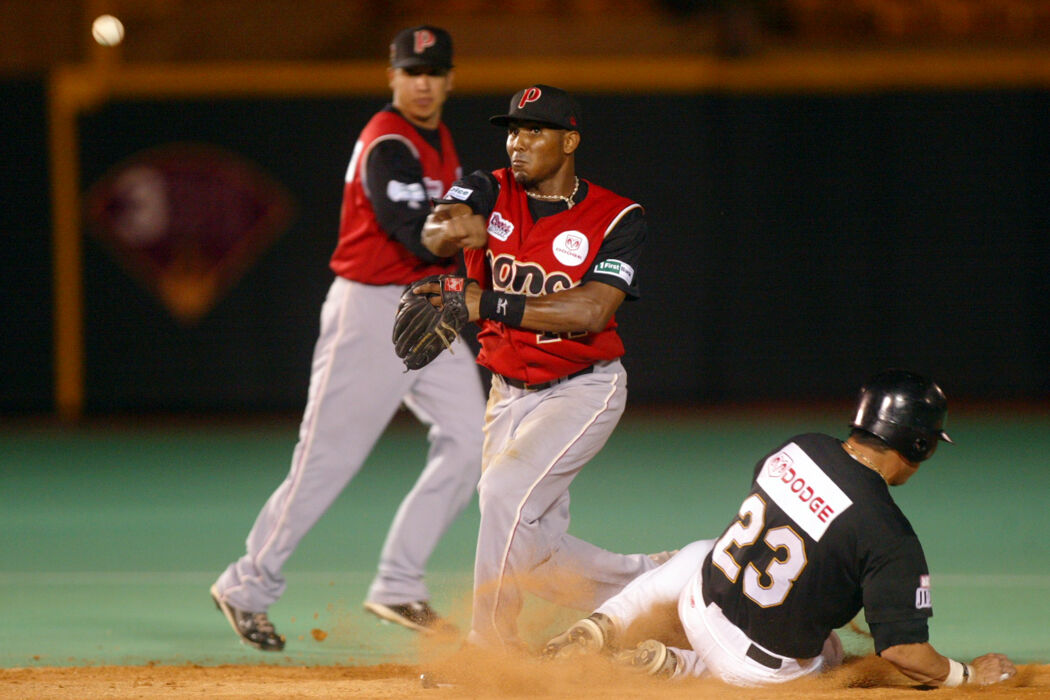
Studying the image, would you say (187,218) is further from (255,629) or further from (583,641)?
(583,641)

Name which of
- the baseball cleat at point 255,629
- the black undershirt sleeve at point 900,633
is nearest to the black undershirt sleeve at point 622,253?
the black undershirt sleeve at point 900,633

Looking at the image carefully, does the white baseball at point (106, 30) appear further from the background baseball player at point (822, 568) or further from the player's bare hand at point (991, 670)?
the player's bare hand at point (991, 670)

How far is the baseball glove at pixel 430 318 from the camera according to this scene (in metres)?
4.52

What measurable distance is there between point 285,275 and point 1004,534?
7.83 meters

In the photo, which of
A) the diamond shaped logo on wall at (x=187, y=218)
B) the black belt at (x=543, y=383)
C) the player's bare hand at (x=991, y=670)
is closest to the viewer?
the player's bare hand at (x=991, y=670)

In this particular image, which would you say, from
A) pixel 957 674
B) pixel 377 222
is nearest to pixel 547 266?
pixel 377 222

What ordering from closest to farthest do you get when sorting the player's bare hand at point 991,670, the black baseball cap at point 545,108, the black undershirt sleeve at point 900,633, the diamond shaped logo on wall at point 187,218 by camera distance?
the black undershirt sleeve at point 900,633 → the player's bare hand at point 991,670 → the black baseball cap at point 545,108 → the diamond shaped logo on wall at point 187,218

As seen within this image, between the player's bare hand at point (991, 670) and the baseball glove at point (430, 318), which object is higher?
the baseball glove at point (430, 318)

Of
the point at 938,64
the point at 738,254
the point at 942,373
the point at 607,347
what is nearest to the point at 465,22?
the point at 738,254

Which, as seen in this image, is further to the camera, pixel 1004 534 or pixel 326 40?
pixel 326 40

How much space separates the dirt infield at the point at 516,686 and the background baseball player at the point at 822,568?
0.24ft

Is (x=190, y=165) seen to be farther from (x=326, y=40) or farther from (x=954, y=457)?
(x=954, y=457)

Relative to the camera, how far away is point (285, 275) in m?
13.2

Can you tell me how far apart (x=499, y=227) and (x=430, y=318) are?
19.3 inches
